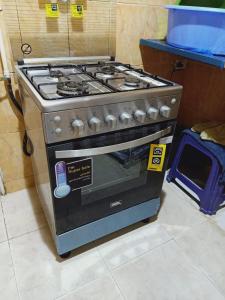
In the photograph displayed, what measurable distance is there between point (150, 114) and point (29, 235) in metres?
0.92

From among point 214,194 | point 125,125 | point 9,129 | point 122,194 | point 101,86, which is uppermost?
point 101,86

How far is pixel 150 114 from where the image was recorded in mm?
922

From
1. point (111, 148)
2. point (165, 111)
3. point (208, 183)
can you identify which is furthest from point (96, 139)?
point (208, 183)

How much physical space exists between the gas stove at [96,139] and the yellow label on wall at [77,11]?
219mm

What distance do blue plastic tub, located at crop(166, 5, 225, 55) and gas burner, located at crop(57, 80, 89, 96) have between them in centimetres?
63

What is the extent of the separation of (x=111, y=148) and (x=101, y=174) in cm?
15

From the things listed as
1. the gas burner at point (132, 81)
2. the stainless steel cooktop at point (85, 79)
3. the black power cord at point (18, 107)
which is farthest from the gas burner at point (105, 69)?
the black power cord at point (18, 107)

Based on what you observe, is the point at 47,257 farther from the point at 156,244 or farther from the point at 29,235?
the point at 156,244

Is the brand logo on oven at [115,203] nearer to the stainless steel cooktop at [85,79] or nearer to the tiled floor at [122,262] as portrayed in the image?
the tiled floor at [122,262]

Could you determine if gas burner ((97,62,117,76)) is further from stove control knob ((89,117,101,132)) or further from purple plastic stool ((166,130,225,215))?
purple plastic stool ((166,130,225,215))

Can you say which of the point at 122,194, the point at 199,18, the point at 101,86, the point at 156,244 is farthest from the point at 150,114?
the point at 156,244

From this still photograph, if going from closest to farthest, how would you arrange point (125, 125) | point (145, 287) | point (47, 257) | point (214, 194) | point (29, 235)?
1. point (125, 125)
2. point (145, 287)
3. point (47, 257)
4. point (29, 235)
5. point (214, 194)

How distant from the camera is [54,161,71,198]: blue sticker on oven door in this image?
85cm

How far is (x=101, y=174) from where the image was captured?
99cm
